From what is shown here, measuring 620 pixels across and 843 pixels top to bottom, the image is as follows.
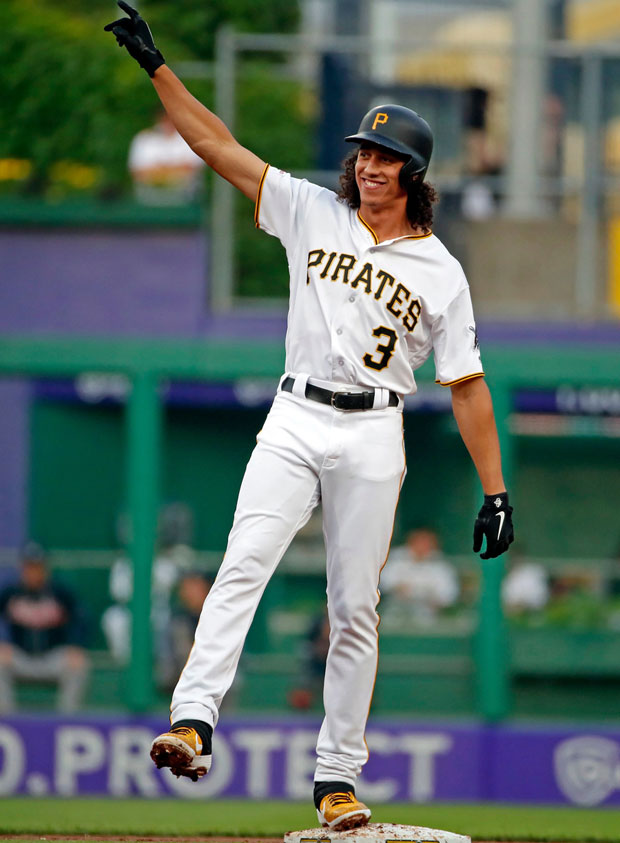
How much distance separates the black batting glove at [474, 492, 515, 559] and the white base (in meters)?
0.83

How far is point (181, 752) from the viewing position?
3.94m

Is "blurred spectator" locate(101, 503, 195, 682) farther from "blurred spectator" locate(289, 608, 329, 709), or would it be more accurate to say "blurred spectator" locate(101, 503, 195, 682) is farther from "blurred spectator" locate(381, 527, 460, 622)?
"blurred spectator" locate(381, 527, 460, 622)

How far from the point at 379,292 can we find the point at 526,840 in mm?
2444

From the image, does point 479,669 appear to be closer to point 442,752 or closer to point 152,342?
point 442,752

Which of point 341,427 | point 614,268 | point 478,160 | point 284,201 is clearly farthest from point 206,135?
point 614,268

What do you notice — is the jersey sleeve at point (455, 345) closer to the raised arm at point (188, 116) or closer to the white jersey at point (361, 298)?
the white jersey at point (361, 298)

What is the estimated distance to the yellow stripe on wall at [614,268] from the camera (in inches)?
449

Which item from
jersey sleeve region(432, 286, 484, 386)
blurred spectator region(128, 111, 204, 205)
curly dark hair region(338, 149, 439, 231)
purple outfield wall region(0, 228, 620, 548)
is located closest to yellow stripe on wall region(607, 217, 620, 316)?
purple outfield wall region(0, 228, 620, 548)

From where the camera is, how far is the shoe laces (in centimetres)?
444

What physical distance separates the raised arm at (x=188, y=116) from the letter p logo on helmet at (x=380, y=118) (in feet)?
1.20

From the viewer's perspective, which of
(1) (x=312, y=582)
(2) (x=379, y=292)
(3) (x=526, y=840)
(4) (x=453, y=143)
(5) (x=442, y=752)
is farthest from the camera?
(4) (x=453, y=143)

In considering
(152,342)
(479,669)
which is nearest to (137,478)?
(152,342)

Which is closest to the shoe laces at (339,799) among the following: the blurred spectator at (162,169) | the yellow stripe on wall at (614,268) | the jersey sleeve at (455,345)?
the jersey sleeve at (455,345)

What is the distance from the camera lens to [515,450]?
11.7 m
